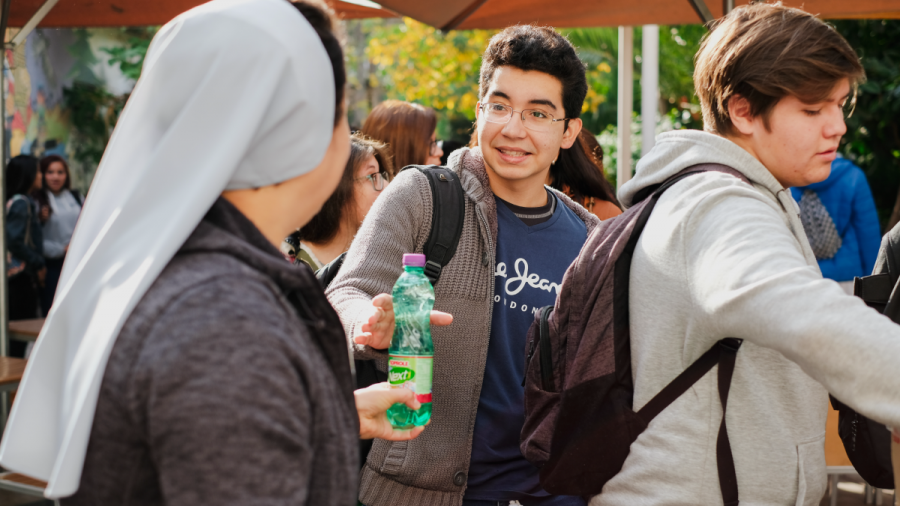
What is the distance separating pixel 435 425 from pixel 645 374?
80cm

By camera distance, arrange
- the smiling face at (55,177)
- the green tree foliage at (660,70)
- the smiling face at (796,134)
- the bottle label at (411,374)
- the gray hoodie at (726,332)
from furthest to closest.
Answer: the green tree foliage at (660,70)
the smiling face at (55,177)
the bottle label at (411,374)
the smiling face at (796,134)
the gray hoodie at (726,332)

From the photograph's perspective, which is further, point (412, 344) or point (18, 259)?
point (18, 259)

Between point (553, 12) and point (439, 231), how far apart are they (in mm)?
3030

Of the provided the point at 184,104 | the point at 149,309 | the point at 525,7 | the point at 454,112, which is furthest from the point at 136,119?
the point at 454,112

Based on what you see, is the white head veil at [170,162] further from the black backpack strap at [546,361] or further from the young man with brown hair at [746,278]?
the black backpack strap at [546,361]

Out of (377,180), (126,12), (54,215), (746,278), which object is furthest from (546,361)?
(54,215)

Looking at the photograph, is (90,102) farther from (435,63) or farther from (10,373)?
(10,373)

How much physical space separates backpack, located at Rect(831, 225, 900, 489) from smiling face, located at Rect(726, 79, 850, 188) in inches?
17.8

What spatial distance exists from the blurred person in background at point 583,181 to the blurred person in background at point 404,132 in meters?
1.03

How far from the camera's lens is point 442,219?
7.57 feet

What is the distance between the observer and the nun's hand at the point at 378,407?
1562 mm

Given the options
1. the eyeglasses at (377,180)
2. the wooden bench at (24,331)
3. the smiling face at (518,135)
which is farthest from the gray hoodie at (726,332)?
the wooden bench at (24,331)

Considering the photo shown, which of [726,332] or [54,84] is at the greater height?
[54,84]

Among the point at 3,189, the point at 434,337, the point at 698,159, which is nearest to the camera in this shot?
the point at 698,159
